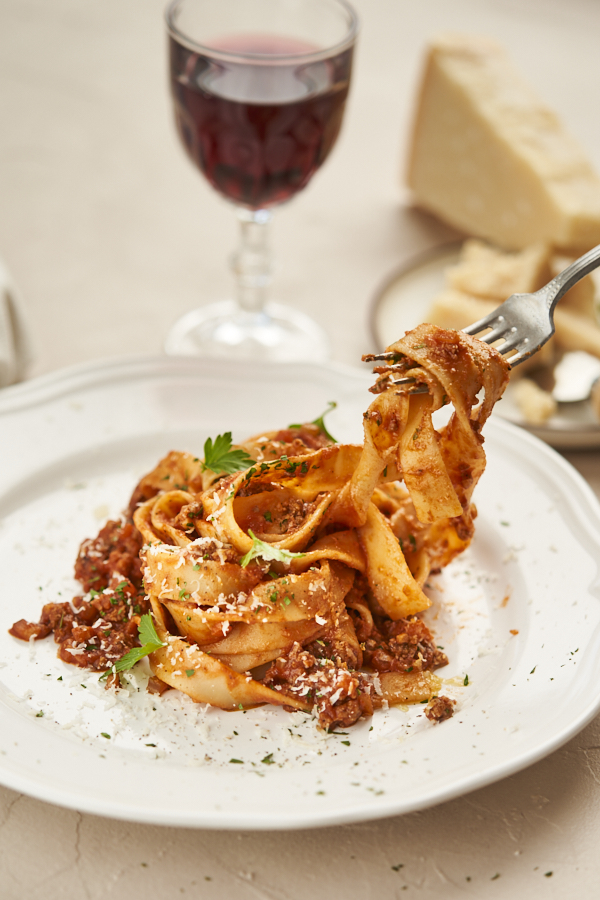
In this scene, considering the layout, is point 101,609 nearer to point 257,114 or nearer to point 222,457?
point 222,457

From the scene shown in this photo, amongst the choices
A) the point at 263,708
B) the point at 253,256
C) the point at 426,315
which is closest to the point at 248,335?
the point at 253,256

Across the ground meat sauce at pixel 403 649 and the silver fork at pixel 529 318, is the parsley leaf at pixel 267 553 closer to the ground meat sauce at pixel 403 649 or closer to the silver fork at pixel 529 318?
the ground meat sauce at pixel 403 649

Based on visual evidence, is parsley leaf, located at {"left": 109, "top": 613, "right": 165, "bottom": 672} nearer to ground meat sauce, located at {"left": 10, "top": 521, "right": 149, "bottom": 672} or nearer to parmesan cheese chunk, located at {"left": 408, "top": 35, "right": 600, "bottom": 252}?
ground meat sauce, located at {"left": 10, "top": 521, "right": 149, "bottom": 672}

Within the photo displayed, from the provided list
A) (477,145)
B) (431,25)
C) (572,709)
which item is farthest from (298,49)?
(431,25)

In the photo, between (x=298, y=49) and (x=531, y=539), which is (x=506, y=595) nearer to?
(x=531, y=539)

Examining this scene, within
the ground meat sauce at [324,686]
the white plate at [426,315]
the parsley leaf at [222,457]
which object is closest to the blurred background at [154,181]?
the white plate at [426,315]

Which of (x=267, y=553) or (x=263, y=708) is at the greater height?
(x=267, y=553)
